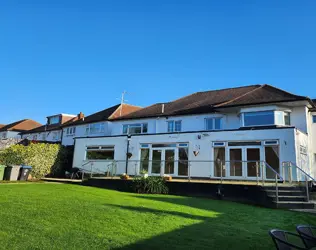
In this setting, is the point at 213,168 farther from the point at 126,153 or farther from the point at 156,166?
the point at 126,153

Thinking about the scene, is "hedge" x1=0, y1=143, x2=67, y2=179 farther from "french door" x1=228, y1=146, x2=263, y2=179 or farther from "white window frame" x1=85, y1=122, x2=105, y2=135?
"french door" x1=228, y1=146, x2=263, y2=179

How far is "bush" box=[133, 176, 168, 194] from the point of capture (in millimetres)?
15898

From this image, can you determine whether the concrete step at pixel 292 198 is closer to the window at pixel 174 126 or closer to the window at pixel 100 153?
the window at pixel 174 126

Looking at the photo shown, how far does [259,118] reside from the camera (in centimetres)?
1991

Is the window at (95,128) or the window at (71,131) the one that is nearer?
the window at (95,128)

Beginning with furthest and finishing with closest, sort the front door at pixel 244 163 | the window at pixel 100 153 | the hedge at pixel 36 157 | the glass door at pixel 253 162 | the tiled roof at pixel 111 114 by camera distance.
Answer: the tiled roof at pixel 111 114 → the window at pixel 100 153 → the hedge at pixel 36 157 → the front door at pixel 244 163 → the glass door at pixel 253 162

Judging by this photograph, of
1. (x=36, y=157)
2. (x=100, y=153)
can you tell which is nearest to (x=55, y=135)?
(x=100, y=153)

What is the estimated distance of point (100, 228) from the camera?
20.5 feet

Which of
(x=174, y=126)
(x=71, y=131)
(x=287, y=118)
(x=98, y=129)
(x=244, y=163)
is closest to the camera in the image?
(x=244, y=163)

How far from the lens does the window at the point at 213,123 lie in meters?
22.6

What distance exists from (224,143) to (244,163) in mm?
2120

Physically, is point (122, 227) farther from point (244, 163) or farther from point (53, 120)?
point (53, 120)

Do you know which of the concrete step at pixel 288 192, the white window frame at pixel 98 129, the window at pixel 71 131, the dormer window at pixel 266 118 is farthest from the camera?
the window at pixel 71 131

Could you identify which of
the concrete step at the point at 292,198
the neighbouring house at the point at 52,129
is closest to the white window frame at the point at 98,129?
the neighbouring house at the point at 52,129
